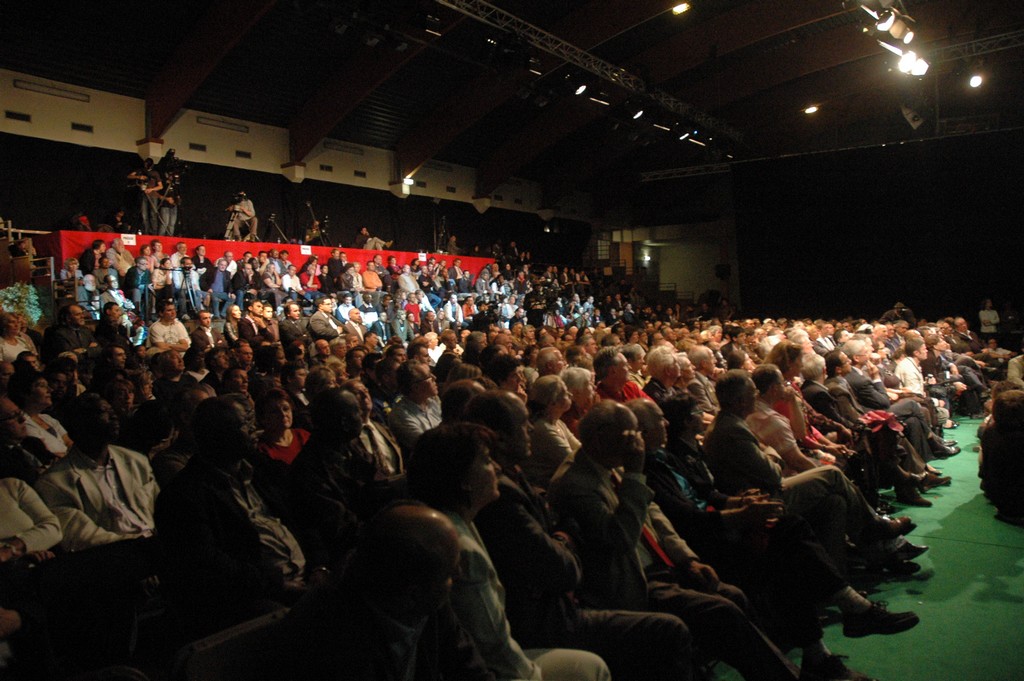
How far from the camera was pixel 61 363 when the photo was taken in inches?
178

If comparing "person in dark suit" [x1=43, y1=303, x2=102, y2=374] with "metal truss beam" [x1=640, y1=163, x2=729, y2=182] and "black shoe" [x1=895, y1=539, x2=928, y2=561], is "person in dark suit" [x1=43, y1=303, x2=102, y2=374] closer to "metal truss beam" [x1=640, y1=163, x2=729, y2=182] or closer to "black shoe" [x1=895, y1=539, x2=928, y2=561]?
→ "black shoe" [x1=895, y1=539, x2=928, y2=561]

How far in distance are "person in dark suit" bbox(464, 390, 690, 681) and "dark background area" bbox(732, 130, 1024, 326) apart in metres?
16.8

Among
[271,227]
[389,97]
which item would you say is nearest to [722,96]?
[389,97]

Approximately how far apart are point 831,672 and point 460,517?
170 cm

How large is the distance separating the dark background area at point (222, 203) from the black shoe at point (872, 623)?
11.5 meters

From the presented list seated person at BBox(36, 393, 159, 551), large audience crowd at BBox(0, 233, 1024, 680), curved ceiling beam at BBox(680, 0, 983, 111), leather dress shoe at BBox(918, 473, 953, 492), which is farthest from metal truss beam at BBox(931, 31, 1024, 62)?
seated person at BBox(36, 393, 159, 551)

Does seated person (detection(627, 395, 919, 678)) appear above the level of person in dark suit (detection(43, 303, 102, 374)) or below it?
below

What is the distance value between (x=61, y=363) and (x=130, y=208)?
801cm

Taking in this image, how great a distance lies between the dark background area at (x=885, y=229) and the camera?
15.4 metres

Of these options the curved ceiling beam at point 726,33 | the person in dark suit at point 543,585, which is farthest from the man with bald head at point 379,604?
the curved ceiling beam at point 726,33

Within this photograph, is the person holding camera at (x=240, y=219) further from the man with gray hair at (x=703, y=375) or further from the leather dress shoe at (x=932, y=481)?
the leather dress shoe at (x=932, y=481)

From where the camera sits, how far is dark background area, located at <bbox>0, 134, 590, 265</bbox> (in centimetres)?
1120

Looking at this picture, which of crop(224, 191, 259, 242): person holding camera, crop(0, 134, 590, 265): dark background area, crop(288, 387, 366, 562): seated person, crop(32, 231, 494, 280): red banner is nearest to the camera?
crop(288, 387, 366, 562): seated person

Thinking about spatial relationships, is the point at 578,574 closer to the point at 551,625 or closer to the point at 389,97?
the point at 551,625
